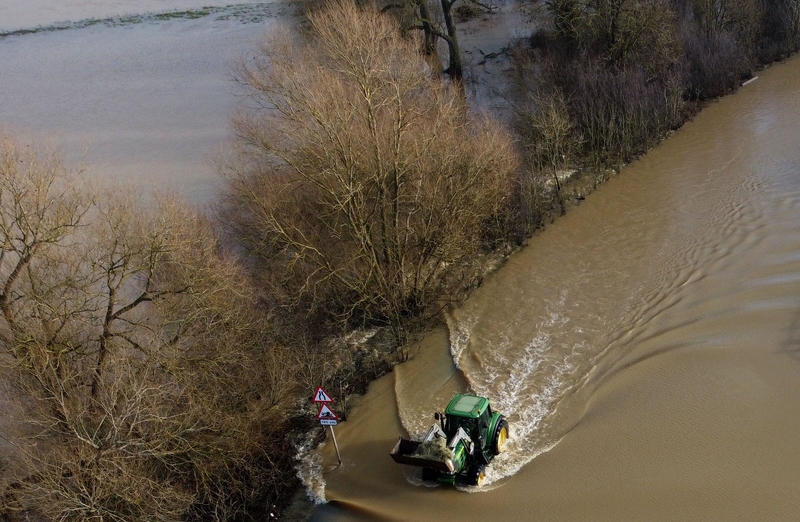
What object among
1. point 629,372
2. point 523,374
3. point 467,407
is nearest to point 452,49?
point 523,374

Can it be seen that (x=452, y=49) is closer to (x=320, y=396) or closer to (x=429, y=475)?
(x=320, y=396)

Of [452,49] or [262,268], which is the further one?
[452,49]

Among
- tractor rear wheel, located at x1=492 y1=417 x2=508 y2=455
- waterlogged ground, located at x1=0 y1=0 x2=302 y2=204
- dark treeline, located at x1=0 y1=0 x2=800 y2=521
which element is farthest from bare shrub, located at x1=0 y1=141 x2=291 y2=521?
waterlogged ground, located at x1=0 y1=0 x2=302 y2=204

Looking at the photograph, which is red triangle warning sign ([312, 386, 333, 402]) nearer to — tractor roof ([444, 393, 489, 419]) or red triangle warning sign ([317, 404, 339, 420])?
red triangle warning sign ([317, 404, 339, 420])

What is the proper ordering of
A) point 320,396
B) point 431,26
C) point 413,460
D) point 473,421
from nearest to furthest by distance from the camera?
1. point 413,460
2. point 473,421
3. point 320,396
4. point 431,26

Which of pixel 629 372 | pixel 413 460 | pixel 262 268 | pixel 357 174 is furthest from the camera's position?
pixel 262 268

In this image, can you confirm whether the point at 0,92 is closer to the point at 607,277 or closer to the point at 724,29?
the point at 607,277

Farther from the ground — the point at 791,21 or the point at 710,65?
the point at 791,21
